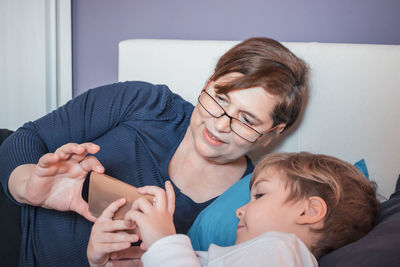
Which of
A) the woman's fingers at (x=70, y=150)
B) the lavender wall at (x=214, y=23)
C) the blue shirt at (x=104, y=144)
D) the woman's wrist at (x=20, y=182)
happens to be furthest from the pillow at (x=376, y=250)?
the lavender wall at (x=214, y=23)

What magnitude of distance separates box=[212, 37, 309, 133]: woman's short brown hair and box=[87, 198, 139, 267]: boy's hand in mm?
560

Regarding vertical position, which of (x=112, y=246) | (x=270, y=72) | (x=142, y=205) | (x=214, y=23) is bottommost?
(x=112, y=246)

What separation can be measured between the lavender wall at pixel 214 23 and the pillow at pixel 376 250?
1085mm

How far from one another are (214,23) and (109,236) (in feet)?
4.76

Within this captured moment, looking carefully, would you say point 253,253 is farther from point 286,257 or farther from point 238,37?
point 238,37

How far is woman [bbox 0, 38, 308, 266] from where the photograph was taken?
3.79 feet

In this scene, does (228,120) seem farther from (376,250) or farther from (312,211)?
(376,250)

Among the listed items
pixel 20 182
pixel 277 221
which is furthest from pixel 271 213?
pixel 20 182

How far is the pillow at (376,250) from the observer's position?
736mm

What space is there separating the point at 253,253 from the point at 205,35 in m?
1.50

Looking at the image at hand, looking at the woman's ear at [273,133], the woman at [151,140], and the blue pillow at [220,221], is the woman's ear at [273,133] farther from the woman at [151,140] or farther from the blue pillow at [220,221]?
the blue pillow at [220,221]

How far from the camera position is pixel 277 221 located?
0.96m

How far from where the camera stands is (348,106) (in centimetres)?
147

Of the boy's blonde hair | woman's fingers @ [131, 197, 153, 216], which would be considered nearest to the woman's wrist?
woman's fingers @ [131, 197, 153, 216]
